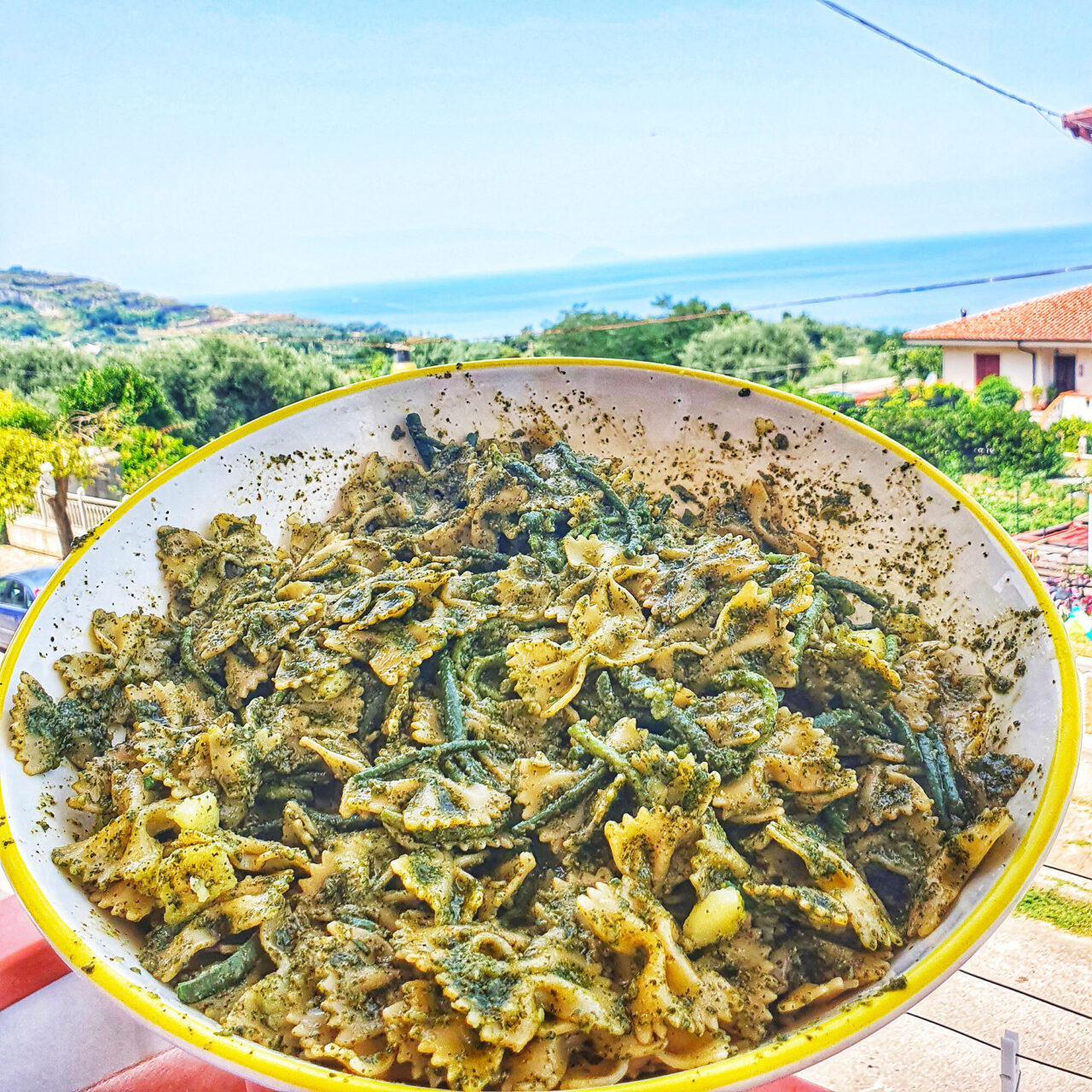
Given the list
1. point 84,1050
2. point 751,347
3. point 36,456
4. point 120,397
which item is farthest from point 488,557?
point 751,347

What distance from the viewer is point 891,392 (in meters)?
5.02

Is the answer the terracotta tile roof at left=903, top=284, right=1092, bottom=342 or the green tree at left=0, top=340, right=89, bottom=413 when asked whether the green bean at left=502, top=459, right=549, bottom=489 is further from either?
Answer: the green tree at left=0, top=340, right=89, bottom=413

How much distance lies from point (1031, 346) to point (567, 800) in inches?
171

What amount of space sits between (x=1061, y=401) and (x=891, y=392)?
1037 millimetres

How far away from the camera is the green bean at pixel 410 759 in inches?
35.4

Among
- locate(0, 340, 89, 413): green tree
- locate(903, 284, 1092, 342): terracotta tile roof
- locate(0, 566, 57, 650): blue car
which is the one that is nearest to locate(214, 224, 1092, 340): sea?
locate(903, 284, 1092, 342): terracotta tile roof

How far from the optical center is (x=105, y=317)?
8617 millimetres

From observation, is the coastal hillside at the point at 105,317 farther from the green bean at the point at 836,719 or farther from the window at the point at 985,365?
the green bean at the point at 836,719

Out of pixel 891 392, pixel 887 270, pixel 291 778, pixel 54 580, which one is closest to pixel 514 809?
pixel 291 778

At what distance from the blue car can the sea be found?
14.5ft

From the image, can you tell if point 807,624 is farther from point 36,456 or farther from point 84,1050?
point 36,456

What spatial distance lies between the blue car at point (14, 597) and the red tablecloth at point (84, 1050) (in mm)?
3043

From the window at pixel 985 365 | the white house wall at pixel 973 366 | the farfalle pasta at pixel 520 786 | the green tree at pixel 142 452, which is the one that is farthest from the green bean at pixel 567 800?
the green tree at pixel 142 452

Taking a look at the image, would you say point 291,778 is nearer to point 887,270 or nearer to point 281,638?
point 281,638
